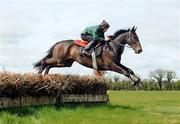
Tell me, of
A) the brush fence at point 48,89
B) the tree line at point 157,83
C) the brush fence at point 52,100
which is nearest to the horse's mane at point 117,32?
the brush fence at point 48,89

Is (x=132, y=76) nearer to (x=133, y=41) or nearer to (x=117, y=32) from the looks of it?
(x=133, y=41)

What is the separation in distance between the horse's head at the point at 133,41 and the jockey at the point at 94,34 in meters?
0.96

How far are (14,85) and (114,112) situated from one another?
327 cm

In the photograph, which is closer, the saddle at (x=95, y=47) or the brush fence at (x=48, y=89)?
the brush fence at (x=48, y=89)

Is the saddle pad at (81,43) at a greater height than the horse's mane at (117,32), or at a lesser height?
lesser

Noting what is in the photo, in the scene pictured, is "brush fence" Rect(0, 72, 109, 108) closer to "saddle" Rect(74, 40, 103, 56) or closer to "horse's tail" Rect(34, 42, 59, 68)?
"saddle" Rect(74, 40, 103, 56)

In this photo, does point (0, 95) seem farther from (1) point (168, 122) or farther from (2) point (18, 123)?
(1) point (168, 122)

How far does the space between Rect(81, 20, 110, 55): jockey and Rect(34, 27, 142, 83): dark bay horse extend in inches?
18.4

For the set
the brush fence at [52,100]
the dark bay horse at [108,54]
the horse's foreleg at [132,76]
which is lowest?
the brush fence at [52,100]

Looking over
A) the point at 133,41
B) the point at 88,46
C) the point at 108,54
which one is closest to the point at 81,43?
the point at 88,46

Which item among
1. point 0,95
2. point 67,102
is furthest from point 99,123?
→ point 67,102

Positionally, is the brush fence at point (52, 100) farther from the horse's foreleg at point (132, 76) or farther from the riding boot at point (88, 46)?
the riding boot at point (88, 46)

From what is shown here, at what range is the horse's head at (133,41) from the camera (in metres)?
17.7

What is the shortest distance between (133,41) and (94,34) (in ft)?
4.81
